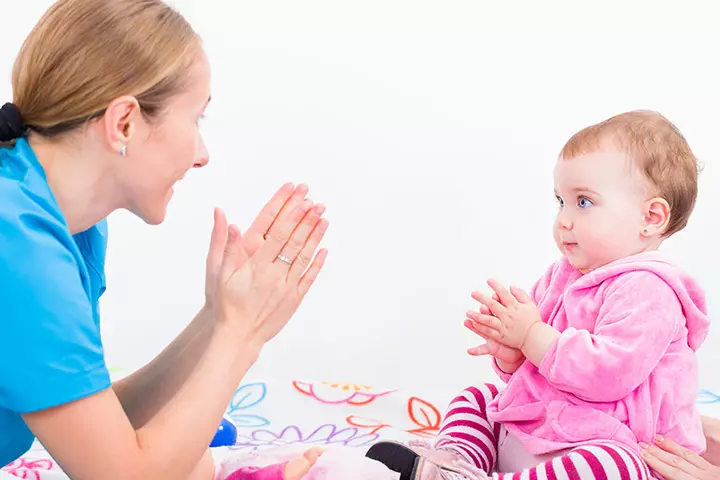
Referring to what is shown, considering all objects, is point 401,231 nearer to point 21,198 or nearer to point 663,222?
point 663,222

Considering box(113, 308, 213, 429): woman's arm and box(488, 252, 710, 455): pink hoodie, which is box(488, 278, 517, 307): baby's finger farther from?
box(113, 308, 213, 429): woman's arm

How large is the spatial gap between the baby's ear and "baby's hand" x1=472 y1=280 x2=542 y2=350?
219mm

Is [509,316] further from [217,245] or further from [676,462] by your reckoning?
[217,245]

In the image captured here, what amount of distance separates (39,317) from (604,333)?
0.82 m

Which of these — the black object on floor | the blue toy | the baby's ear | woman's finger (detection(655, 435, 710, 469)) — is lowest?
the blue toy

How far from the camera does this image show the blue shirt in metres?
1.06

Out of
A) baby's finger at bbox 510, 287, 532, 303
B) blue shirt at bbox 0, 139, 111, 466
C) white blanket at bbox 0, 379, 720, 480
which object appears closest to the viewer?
blue shirt at bbox 0, 139, 111, 466

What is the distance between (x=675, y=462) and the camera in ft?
4.59

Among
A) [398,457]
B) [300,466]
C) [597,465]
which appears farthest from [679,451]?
[300,466]

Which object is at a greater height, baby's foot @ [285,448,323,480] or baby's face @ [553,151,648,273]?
baby's face @ [553,151,648,273]

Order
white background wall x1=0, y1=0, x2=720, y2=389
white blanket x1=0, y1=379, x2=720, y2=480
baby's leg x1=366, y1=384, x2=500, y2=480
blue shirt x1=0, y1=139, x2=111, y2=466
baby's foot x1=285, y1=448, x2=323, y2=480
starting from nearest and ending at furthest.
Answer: blue shirt x1=0, y1=139, x2=111, y2=466 → baby's foot x1=285, y1=448, x2=323, y2=480 → baby's leg x1=366, y1=384, x2=500, y2=480 → white blanket x1=0, y1=379, x2=720, y2=480 → white background wall x1=0, y1=0, x2=720, y2=389

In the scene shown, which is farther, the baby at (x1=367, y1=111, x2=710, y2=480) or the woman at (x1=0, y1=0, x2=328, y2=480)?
the baby at (x1=367, y1=111, x2=710, y2=480)

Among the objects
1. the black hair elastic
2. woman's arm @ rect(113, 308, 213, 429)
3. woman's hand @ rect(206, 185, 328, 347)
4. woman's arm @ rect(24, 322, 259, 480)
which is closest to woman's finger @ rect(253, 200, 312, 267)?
woman's hand @ rect(206, 185, 328, 347)

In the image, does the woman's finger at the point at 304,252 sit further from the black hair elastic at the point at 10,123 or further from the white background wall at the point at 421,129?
the white background wall at the point at 421,129
